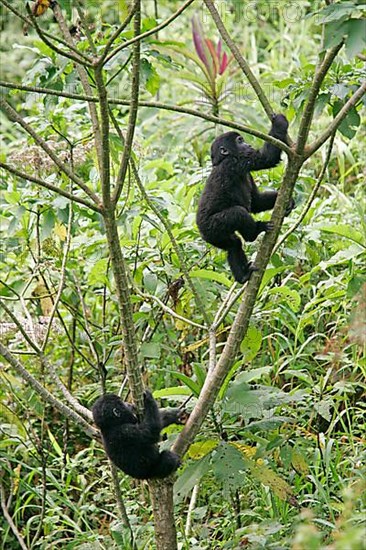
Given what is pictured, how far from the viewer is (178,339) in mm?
5738

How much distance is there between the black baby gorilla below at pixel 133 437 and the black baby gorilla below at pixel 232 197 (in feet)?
2.71

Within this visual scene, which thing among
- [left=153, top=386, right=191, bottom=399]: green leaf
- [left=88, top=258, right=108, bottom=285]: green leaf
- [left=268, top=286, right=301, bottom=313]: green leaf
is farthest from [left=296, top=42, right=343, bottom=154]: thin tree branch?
[left=88, top=258, right=108, bottom=285]: green leaf

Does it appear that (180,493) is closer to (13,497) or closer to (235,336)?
(235,336)

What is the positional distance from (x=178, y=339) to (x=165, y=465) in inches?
83.5

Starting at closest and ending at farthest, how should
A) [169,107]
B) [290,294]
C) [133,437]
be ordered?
[169,107], [133,437], [290,294]

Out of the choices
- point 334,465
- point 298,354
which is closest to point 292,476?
point 334,465

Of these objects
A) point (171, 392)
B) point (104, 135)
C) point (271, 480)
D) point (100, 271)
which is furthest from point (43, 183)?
point (271, 480)

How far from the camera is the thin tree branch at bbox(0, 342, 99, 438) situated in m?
3.76

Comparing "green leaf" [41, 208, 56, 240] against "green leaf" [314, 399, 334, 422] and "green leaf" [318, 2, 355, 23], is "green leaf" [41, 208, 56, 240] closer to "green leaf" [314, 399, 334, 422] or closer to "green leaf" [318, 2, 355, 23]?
"green leaf" [314, 399, 334, 422]

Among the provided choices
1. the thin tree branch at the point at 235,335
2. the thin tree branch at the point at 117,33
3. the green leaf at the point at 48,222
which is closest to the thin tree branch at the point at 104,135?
the thin tree branch at the point at 117,33

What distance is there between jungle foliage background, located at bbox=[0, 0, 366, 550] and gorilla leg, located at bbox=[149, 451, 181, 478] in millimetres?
297

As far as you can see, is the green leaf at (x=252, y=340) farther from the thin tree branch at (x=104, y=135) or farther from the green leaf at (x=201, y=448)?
the thin tree branch at (x=104, y=135)

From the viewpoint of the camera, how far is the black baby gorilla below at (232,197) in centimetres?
425

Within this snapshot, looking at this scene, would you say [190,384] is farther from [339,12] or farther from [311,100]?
[339,12]
